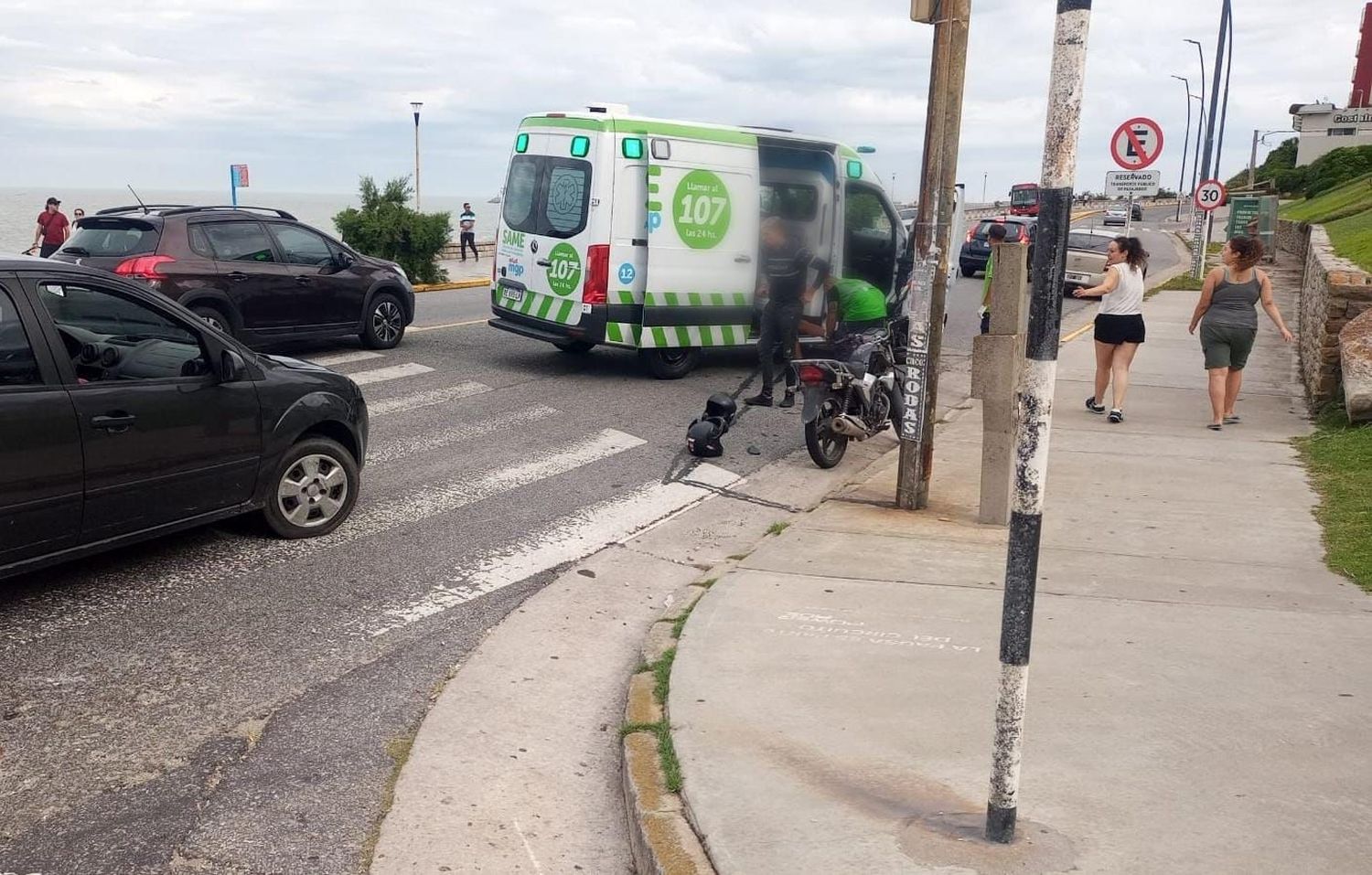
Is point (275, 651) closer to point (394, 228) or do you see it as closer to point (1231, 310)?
point (1231, 310)

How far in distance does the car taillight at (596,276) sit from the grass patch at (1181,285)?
61.7 feet

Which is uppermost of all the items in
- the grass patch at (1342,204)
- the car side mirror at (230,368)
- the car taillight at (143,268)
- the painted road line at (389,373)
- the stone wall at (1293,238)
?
the grass patch at (1342,204)

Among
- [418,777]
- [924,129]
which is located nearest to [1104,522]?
[924,129]

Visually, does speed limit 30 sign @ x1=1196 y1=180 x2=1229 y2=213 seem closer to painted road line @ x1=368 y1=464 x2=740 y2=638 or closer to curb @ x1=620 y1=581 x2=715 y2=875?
painted road line @ x1=368 y1=464 x2=740 y2=638

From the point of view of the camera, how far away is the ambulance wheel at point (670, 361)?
43.1ft

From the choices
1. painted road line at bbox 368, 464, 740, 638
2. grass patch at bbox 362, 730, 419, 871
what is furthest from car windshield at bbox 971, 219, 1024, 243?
grass patch at bbox 362, 730, 419, 871

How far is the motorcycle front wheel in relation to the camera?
31.4 ft

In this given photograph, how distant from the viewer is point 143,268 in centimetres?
1164

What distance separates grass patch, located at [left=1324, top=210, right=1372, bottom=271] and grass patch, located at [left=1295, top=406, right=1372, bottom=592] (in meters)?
5.28

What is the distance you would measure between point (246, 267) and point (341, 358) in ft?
5.03

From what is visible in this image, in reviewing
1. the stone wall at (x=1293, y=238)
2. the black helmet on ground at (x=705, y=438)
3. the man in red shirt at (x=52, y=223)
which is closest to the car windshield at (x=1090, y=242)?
the stone wall at (x=1293, y=238)

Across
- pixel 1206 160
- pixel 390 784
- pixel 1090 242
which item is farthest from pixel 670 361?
pixel 1206 160

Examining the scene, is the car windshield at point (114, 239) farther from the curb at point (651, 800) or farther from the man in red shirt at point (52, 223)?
the man in red shirt at point (52, 223)

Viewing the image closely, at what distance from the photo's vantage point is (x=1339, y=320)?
1153cm
